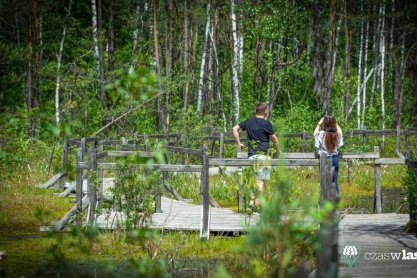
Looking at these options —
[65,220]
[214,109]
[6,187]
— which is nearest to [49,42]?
[214,109]

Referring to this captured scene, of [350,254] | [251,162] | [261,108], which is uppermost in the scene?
[261,108]

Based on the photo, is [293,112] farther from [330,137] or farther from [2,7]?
[330,137]

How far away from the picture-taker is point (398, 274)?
30.8 ft

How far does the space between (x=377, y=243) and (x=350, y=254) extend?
3.08 ft

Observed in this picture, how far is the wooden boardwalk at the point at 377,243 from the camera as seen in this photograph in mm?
9664

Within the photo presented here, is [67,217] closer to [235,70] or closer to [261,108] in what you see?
[261,108]

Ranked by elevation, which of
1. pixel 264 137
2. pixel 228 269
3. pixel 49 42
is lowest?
pixel 228 269

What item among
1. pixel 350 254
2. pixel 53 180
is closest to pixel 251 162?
pixel 350 254

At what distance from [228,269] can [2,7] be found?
2847 cm

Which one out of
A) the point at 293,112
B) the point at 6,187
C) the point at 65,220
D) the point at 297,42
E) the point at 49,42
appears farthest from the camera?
the point at 297,42

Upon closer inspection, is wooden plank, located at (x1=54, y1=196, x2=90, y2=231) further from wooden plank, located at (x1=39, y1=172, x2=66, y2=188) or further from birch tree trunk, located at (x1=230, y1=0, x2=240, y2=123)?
birch tree trunk, located at (x1=230, y1=0, x2=240, y2=123)

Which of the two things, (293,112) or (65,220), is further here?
(293,112)

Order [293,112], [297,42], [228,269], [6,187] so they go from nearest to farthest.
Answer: [228,269] < [6,187] < [293,112] < [297,42]

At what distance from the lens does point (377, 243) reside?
11.6 metres
